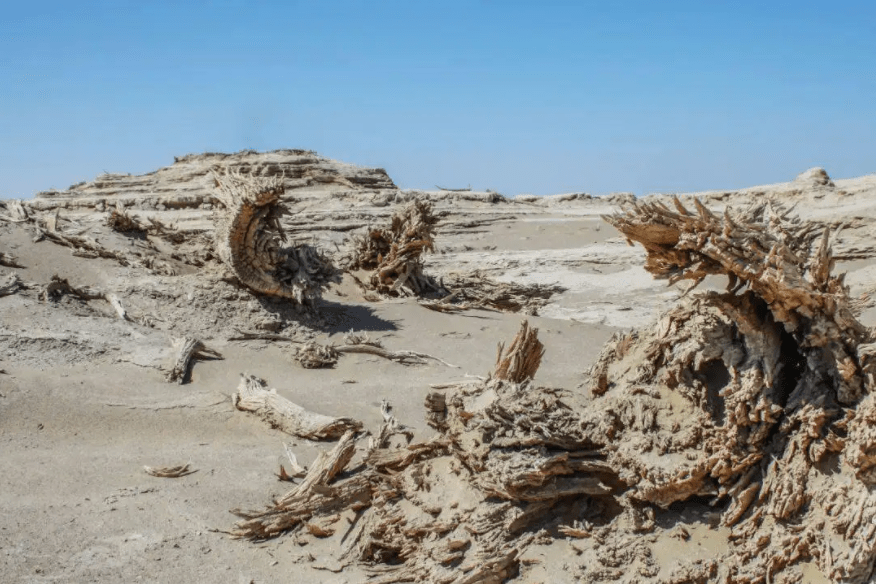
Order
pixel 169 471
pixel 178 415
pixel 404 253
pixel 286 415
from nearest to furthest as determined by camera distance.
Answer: pixel 169 471 < pixel 286 415 < pixel 178 415 < pixel 404 253

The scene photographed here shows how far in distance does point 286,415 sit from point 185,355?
1.78 metres

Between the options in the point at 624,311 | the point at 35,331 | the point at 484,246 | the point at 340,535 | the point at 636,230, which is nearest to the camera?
the point at 636,230

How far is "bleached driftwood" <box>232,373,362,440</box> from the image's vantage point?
21.3 feet

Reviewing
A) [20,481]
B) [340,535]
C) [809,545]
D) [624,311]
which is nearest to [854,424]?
[809,545]

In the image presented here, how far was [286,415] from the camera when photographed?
6715 mm

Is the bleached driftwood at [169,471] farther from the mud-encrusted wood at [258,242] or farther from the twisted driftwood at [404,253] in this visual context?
the twisted driftwood at [404,253]

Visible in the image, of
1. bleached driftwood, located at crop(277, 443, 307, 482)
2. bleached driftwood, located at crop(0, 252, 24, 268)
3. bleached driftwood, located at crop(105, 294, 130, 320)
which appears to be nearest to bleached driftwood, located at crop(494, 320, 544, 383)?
bleached driftwood, located at crop(277, 443, 307, 482)

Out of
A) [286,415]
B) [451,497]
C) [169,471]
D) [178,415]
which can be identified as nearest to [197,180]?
[178,415]

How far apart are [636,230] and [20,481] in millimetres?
4300

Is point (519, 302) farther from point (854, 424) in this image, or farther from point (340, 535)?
point (854, 424)

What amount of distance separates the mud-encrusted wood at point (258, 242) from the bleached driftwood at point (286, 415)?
2571mm

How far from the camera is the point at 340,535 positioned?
480 centimetres

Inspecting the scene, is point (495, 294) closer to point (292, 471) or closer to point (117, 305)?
point (117, 305)

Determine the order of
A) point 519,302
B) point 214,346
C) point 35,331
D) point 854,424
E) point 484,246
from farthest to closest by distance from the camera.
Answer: point 484,246 < point 519,302 < point 214,346 < point 35,331 < point 854,424
